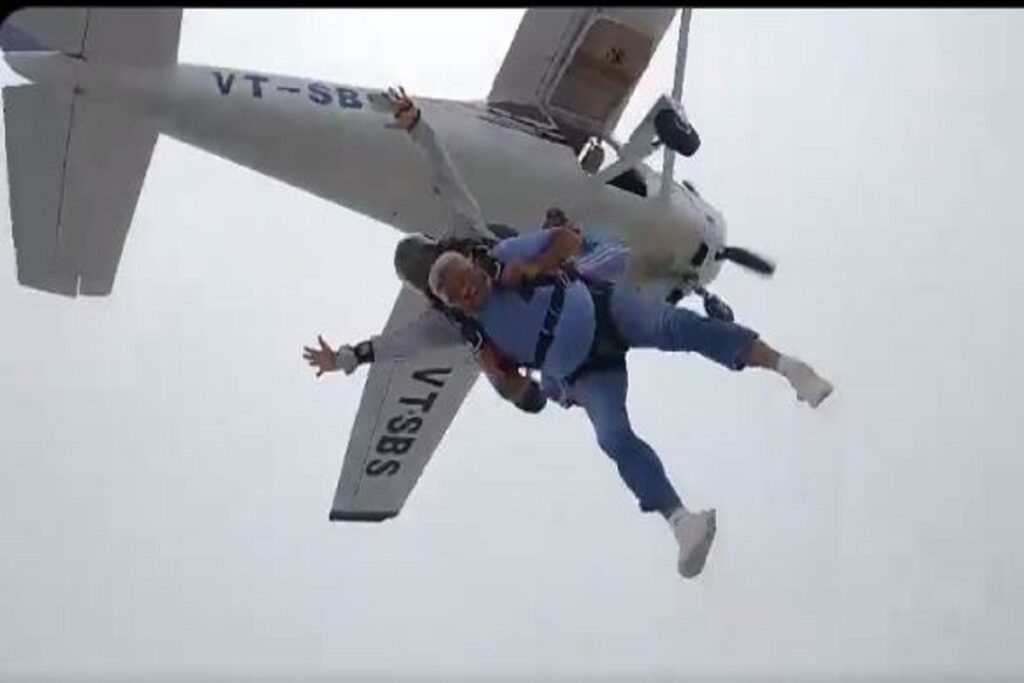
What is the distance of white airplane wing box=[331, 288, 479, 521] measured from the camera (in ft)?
39.6

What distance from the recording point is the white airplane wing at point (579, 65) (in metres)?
10.5

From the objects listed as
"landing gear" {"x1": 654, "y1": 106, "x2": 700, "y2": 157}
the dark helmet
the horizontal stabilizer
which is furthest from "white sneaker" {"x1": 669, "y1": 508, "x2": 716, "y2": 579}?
the horizontal stabilizer

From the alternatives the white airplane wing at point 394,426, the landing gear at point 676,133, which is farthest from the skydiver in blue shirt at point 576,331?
the white airplane wing at point 394,426

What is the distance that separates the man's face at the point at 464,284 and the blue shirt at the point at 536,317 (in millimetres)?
70

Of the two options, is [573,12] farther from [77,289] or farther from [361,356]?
[361,356]

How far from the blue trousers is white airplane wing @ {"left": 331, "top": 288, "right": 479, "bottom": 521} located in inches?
246

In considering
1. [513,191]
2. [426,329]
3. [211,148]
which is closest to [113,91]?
[211,148]

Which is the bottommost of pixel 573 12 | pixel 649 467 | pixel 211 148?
pixel 211 148

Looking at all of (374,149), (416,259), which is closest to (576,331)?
(416,259)

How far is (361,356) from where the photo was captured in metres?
5.98

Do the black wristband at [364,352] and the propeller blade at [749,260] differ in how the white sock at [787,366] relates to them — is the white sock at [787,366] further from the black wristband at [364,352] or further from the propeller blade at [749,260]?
the propeller blade at [749,260]

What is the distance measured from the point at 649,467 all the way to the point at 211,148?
14.2ft

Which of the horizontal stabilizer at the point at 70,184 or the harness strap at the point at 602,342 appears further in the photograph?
the horizontal stabilizer at the point at 70,184

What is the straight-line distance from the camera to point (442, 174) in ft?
20.2
